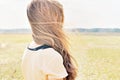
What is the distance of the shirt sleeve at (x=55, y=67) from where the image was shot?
99 centimetres

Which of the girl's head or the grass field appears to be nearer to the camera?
the girl's head

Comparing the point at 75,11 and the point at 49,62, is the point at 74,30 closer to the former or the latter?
the point at 49,62

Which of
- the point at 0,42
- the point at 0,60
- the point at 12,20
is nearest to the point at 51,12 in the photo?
the point at 12,20

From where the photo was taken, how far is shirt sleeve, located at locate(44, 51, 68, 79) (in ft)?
3.24

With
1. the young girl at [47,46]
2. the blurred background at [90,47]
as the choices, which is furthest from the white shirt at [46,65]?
the blurred background at [90,47]

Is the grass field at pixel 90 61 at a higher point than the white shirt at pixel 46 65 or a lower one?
lower

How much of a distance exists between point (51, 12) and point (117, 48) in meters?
4.59

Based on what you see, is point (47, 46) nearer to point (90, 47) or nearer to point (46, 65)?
point (46, 65)

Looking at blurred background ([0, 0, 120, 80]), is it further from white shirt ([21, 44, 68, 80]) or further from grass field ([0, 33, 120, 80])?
white shirt ([21, 44, 68, 80])

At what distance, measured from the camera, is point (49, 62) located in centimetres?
99

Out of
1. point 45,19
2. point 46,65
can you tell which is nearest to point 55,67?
point 46,65

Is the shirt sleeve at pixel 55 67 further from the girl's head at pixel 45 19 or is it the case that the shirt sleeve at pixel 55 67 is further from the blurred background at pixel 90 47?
the blurred background at pixel 90 47

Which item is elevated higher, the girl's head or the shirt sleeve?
the girl's head

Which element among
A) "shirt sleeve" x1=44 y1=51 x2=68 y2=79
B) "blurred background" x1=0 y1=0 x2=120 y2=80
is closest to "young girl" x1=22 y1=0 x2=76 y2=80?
"shirt sleeve" x1=44 y1=51 x2=68 y2=79
